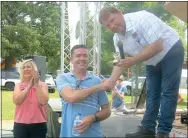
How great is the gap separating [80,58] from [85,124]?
1.20 feet

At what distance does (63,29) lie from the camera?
13.9 feet

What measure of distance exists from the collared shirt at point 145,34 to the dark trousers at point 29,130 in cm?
127

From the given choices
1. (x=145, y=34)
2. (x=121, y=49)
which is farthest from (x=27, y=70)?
(x=145, y=34)

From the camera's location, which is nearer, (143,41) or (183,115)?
(143,41)

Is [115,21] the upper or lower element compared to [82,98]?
upper

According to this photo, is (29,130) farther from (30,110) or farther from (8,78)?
(8,78)

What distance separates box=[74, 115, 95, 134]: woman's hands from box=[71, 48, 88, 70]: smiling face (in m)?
0.29

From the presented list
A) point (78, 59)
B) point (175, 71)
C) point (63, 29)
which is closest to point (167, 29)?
point (175, 71)

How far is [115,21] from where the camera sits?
5.74 feet

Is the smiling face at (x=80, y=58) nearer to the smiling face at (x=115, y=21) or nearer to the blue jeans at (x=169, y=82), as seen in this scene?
the smiling face at (x=115, y=21)

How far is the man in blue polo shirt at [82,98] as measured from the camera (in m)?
1.68

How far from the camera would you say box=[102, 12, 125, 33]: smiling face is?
173cm

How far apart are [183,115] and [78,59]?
4.58 meters

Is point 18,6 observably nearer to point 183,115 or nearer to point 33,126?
point 33,126
